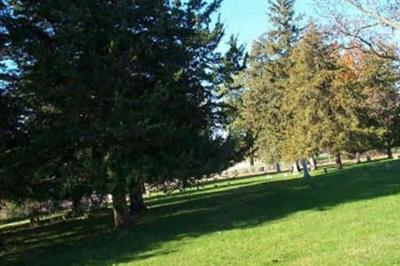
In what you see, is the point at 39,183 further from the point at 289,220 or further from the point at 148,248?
the point at 289,220

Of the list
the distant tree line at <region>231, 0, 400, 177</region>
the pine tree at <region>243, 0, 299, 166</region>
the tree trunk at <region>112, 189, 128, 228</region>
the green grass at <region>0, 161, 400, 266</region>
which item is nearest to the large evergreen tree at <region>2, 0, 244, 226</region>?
the tree trunk at <region>112, 189, 128, 228</region>

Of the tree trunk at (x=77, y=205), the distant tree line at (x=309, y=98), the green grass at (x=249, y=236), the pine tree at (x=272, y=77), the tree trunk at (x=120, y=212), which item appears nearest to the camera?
the green grass at (x=249, y=236)

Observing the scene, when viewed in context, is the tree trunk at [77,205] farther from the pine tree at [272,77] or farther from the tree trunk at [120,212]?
the pine tree at [272,77]

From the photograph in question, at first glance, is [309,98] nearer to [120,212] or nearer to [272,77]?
[272,77]

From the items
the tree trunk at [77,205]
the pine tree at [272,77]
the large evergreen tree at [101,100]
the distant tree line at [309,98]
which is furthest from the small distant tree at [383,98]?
the tree trunk at [77,205]

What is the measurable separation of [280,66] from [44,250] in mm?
39844

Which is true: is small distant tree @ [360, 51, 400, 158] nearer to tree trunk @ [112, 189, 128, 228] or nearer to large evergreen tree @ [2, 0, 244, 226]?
large evergreen tree @ [2, 0, 244, 226]

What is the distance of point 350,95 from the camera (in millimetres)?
47844

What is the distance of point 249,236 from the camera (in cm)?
1523

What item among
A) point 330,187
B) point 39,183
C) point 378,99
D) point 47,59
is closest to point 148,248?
point 39,183

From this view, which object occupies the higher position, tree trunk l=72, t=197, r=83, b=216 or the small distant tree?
the small distant tree

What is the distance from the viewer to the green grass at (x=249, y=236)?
38.8 ft

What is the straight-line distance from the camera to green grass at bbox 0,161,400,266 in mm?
11836

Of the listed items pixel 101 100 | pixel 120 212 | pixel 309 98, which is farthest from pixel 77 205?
pixel 309 98
